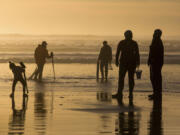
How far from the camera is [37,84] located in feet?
88.6

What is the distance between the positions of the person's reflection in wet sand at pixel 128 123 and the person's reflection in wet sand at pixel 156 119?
292 millimetres

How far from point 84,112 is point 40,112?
3.31 feet

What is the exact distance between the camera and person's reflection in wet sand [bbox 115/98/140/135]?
1348cm

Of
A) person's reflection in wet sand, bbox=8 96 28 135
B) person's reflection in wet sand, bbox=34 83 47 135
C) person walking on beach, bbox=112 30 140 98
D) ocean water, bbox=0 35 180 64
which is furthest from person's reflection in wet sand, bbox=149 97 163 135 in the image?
ocean water, bbox=0 35 180 64

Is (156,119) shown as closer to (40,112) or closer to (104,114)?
(104,114)

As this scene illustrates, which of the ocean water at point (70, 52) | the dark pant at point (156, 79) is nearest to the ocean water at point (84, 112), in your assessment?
the dark pant at point (156, 79)

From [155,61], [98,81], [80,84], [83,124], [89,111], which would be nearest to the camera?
[83,124]

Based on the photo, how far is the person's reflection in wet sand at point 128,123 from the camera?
1348 centimetres

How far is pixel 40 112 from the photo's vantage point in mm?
16719

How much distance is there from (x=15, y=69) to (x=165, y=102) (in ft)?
14.8

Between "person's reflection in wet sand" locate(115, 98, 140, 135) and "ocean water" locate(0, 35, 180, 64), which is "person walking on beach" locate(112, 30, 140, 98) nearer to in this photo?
"person's reflection in wet sand" locate(115, 98, 140, 135)

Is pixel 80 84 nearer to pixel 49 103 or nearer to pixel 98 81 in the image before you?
pixel 98 81

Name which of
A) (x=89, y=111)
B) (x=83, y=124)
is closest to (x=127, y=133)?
(x=83, y=124)

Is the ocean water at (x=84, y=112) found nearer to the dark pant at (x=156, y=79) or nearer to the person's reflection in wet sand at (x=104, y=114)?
the person's reflection in wet sand at (x=104, y=114)
